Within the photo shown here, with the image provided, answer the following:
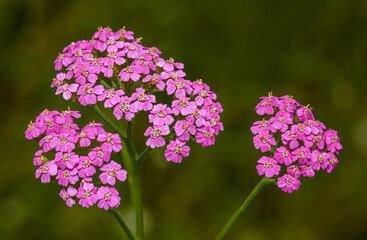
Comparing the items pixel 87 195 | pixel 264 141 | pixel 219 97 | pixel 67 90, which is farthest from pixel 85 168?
pixel 219 97

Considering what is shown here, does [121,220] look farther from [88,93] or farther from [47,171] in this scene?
[88,93]

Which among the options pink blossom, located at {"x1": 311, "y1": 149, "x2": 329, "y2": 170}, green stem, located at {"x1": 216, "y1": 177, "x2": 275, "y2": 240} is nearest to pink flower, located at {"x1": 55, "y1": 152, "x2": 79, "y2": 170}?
green stem, located at {"x1": 216, "y1": 177, "x2": 275, "y2": 240}

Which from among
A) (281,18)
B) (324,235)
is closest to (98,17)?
(281,18)

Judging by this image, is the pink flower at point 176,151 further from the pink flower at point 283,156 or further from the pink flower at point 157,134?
the pink flower at point 283,156

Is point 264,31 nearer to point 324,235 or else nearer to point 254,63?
point 254,63

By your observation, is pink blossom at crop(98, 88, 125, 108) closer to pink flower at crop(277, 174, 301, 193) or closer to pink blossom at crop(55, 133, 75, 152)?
pink blossom at crop(55, 133, 75, 152)

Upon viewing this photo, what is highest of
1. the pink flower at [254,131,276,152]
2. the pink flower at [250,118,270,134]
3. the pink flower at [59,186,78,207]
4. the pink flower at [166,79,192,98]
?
the pink flower at [166,79,192,98]
